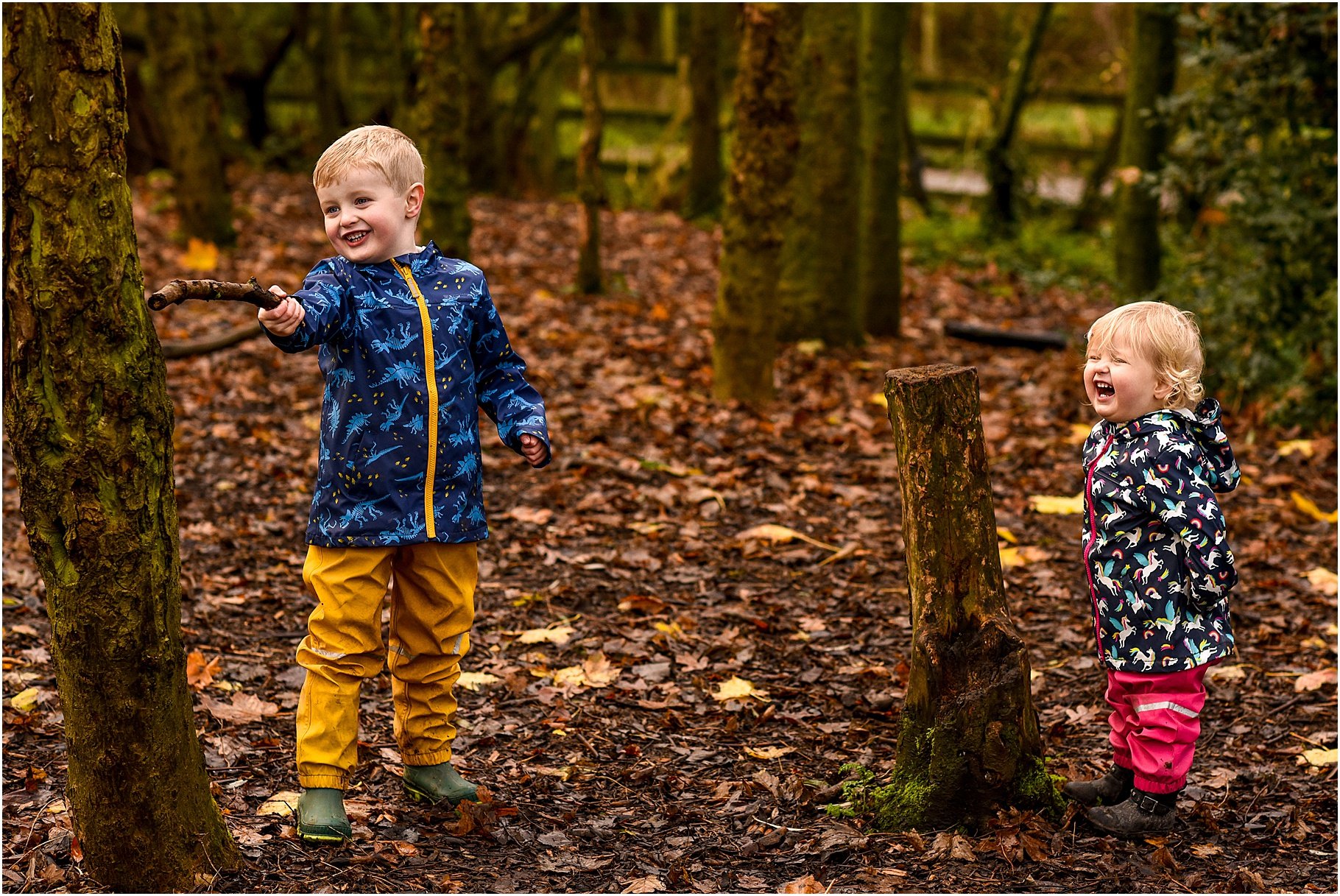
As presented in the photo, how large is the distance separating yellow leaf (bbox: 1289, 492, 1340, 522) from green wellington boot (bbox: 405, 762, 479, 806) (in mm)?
4676

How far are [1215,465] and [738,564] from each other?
101 inches

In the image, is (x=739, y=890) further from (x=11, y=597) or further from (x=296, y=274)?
(x=296, y=274)

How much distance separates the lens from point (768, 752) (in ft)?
13.0

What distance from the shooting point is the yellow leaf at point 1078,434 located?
23.8 ft

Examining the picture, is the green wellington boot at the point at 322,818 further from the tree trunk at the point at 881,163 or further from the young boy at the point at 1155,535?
the tree trunk at the point at 881,163

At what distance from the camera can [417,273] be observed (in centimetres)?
327

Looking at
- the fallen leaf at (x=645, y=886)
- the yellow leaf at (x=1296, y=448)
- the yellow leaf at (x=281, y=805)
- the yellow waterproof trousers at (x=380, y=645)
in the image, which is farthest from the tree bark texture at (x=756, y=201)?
the fallen leaf at (x=645, y=886)

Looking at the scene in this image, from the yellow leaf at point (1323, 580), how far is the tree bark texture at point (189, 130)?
8905 millimetres

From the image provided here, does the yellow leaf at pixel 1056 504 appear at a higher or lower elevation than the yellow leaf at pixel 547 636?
higher

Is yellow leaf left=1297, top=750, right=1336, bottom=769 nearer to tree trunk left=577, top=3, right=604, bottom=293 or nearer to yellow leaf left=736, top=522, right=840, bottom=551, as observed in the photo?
yellow leaf left=736, top=522, right=840, bottom=551

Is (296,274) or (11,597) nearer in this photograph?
(11,597)

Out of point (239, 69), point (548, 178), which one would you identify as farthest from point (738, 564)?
point (239, 69)

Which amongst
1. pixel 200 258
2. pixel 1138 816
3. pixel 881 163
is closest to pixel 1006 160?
pixel 881 163

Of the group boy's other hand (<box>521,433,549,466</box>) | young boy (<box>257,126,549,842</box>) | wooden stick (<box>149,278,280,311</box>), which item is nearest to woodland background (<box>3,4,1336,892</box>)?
young boy (<box>257,126,549,842</box>)
